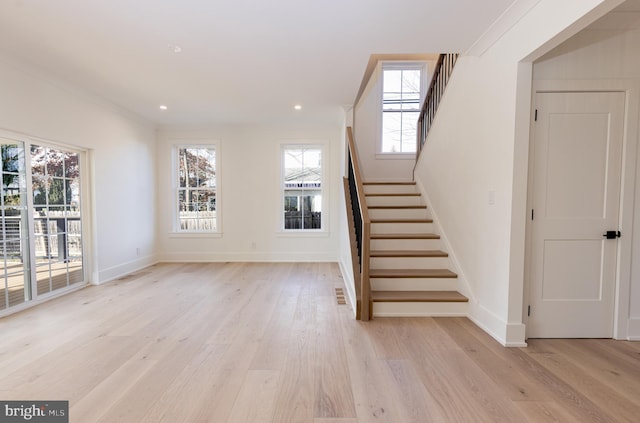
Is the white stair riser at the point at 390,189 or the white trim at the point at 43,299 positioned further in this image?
the white stair riser at the point at 390,189

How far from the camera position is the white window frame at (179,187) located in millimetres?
5590

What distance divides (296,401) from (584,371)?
202 cm

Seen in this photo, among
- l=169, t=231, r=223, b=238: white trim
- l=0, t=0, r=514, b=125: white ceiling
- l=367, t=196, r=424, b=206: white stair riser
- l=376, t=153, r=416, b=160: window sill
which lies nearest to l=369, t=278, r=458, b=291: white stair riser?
l=367, t=196, r=424, b=206: white stair riser

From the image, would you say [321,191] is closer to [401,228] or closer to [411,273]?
[401,228]

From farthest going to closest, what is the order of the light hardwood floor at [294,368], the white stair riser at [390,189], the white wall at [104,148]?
the white stair riser at [390,189] < the white wall at [104,148] < the light hardwood floor at [294,368]

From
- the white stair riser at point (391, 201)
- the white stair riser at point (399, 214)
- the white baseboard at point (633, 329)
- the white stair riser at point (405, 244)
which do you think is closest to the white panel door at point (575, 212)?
the white baseboard at point (633, 329)

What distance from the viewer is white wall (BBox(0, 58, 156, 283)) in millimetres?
3083

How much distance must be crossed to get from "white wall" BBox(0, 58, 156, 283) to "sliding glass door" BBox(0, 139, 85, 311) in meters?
0.19

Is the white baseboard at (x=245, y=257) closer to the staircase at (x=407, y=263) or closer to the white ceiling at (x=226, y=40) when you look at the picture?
the staircase at (x=407, y=263)

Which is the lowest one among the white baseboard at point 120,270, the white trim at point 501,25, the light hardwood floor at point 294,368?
the light hardwood floor at point 294,368

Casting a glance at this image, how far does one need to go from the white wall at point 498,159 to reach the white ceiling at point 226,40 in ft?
1.11

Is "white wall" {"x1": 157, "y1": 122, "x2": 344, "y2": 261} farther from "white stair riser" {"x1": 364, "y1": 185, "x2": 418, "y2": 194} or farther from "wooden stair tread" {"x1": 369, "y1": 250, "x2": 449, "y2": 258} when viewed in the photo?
"wooden stair tread" {"x1": 369, "y1": 250, "x2": 449, "y2": 258}

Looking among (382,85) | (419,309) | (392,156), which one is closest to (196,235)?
(392,156)

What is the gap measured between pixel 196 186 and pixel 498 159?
515 centimetres
